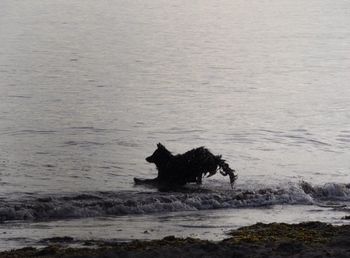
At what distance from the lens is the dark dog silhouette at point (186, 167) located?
19.6 metres

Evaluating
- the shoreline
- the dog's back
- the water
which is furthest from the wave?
the shoreline

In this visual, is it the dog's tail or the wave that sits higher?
the dog's tail

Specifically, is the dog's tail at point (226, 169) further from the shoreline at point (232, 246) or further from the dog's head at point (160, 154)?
the shoreline at point (232, 246)

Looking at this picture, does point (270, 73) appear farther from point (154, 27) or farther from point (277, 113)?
point (154, 27)

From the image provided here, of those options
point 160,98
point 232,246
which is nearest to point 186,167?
point 232,246

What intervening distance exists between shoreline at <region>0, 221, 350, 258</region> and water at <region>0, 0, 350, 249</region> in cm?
82

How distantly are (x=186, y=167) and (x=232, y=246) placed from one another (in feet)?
21.8

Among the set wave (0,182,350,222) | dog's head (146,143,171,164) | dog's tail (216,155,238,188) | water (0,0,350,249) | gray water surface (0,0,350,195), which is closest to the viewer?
wave (0,182,350,222)

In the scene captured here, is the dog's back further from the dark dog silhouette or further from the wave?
the wave

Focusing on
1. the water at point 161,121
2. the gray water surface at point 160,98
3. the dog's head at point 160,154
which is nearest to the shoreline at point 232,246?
the water at point 161,121

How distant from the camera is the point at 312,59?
50625mm

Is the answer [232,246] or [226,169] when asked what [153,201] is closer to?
[226,169]

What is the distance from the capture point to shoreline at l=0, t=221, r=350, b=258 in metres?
13.0

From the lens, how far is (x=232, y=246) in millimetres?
13391
